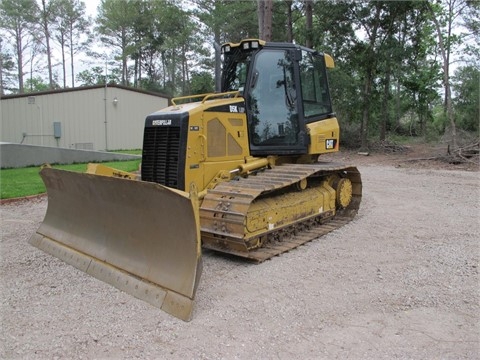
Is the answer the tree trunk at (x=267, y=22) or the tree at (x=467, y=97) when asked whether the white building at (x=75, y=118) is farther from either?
the tree at (x=467, y=97)

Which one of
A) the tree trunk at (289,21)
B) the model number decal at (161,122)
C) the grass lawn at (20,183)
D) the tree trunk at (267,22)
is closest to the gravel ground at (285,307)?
the model number decal at (161,122)

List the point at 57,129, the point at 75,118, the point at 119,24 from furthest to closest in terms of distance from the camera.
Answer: the point at 119,24
the point at 75,118
the point at 57,129

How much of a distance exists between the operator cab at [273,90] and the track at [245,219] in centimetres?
44

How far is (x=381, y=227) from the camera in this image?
20.0 feet

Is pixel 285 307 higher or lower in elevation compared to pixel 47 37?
lower

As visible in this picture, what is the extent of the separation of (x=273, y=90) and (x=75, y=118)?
15979mm

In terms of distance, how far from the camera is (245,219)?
4.43 meters

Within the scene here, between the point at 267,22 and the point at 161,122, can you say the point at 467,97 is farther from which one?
the point at 161,122

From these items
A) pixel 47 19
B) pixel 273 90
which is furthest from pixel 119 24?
pixel 273 90

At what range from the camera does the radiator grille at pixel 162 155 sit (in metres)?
4.92

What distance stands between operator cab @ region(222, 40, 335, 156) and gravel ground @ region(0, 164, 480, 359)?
1.50 meters

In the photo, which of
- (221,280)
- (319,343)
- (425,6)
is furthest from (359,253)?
(425,6)

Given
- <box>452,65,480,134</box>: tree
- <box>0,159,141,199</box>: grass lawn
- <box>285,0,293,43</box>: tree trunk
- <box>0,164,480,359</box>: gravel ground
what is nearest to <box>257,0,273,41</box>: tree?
<box>0,159,141,199</box>: grass lawn

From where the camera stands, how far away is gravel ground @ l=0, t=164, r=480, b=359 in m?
2.86
